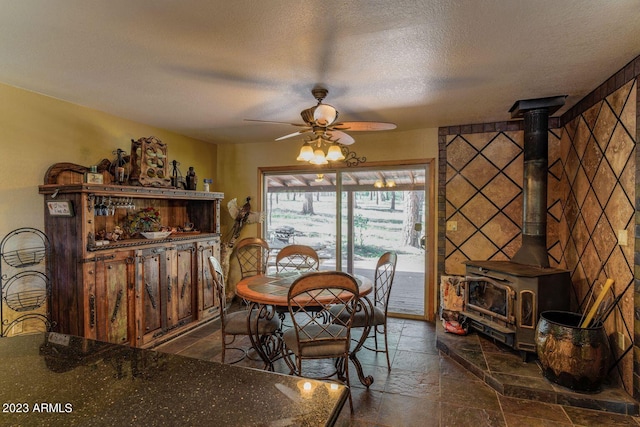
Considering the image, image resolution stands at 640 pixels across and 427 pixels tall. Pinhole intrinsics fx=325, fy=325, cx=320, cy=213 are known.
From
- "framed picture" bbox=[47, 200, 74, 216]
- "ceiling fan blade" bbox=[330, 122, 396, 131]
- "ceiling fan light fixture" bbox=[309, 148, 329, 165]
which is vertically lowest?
"framed picture" bbox=[47, 200, 74, 216]

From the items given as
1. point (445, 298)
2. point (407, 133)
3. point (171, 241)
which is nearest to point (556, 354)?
point (445, 298)

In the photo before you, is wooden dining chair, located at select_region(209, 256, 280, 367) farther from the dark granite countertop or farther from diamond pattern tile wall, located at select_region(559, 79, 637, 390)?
diamond pattern tile wall, located at select_region(559, 79, 637, 390)

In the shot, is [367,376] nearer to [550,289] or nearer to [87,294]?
[550,289]

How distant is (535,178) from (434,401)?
221cm

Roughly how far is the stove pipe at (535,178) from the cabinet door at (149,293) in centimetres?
366

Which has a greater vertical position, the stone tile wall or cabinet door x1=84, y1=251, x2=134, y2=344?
the stone tile wall

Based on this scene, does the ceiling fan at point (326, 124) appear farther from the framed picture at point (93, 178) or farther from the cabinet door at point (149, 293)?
the cabinet door at point (149, 293)

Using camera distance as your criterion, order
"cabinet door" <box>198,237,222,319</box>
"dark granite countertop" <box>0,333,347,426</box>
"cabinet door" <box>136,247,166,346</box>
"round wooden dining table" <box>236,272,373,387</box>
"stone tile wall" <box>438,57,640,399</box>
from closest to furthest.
Answer: "dark granite countertop" <box>0,333,347,426</box>
"stone tile wall" <box>438,57,640,399</box>
"round wooden dining table" <box>236,272,373,387</box>
"cabinet door" <box>136,247,166,346</box>
"cabinet door" <box>198,237,222,319</box>

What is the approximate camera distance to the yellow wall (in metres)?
2.62

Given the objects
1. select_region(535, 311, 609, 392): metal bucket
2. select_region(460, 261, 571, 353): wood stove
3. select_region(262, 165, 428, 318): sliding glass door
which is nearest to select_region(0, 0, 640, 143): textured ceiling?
select_region(262, 165, 428, 318): sliding glass door

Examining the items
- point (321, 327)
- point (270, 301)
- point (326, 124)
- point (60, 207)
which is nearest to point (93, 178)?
point (60, 207)

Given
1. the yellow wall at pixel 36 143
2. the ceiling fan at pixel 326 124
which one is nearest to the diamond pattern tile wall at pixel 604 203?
the ceiling fan at pixel 326 124

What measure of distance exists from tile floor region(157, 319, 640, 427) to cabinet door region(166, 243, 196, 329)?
45 cm

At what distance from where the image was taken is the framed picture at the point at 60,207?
2.70 meters
